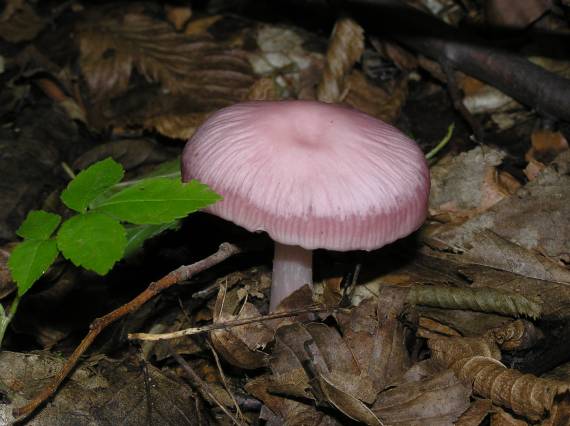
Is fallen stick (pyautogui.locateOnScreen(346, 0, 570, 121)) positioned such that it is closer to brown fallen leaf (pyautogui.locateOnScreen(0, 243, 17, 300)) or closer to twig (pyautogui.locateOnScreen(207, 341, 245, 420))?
twig (pyautogui.locateOnScreen(207, 341, 245, 420))

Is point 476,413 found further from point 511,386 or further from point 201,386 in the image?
point 201,386

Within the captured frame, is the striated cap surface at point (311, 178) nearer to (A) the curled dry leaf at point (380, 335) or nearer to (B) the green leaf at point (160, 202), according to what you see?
(B) the green leaf at point (160, 202)

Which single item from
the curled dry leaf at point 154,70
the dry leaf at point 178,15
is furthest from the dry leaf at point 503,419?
the dry leaf at point 178,15

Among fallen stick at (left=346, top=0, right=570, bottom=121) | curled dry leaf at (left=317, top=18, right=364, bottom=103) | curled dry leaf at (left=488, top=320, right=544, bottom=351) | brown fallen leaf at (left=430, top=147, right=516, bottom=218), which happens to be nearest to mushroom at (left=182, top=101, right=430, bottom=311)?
curled dry leaf at (left=488, top=320, right=544, bottom=351)

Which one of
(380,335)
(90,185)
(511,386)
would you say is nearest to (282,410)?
(380,335)

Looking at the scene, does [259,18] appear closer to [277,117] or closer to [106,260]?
[277,117]

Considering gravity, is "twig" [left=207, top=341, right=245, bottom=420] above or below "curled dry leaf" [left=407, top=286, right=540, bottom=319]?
below
